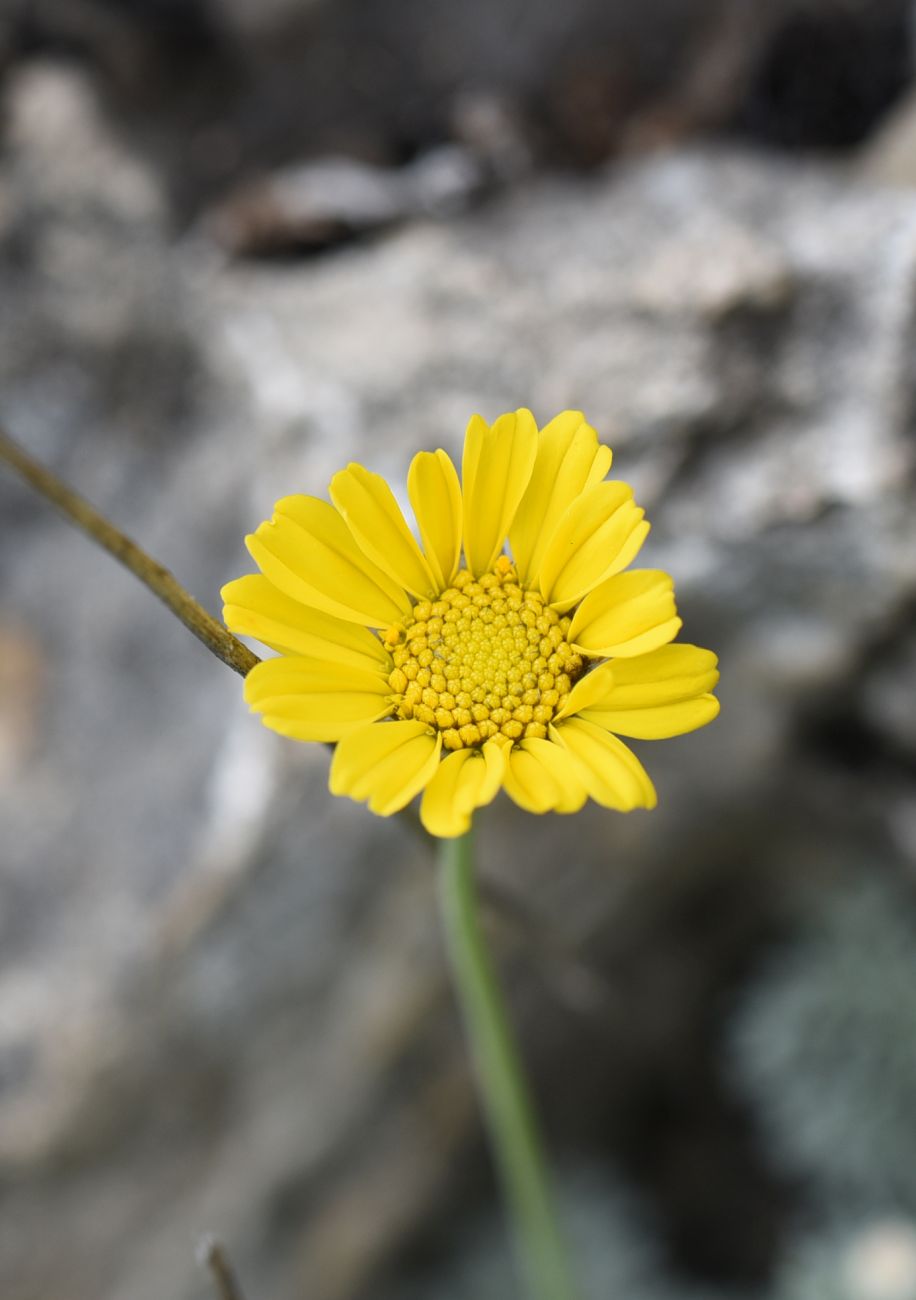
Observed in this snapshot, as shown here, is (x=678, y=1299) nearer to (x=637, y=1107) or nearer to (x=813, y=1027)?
(x=637, y=1107)

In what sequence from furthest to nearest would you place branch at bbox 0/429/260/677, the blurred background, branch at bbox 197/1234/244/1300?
the blurred background, branch at bbox 197/1234/244/1300, branch at bbox 0/429/260/677

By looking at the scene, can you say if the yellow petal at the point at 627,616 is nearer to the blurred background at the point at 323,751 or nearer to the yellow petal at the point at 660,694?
the yellow petal at the point at 660,694

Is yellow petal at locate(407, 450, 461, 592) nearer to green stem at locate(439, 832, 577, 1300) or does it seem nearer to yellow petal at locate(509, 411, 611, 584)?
yellow petal at locate(509, 411, 611, 584)

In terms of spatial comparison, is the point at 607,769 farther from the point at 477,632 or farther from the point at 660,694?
the point at 477,632

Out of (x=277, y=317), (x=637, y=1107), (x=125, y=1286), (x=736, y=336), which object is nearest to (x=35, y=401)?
(x=277, y=317)

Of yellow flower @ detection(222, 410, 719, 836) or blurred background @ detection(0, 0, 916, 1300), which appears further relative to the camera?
blurred background @ detection(0, 0, 916, 1300)

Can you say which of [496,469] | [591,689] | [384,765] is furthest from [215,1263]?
[496,469]

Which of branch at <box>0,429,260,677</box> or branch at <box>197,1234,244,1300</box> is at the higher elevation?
branch at <box>0,429,260,677</box>

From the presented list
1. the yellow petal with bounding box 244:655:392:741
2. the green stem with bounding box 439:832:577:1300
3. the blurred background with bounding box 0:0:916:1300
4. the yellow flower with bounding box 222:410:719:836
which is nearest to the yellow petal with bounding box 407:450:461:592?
the yellow flower with bounding box 222:410:719:836
